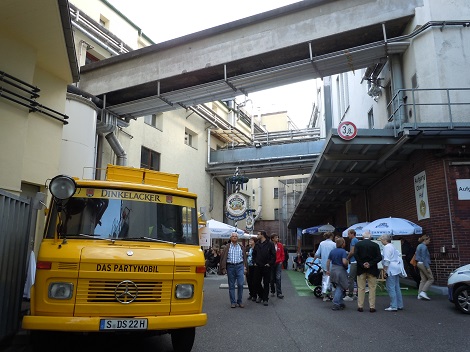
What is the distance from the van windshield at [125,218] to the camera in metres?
5.51

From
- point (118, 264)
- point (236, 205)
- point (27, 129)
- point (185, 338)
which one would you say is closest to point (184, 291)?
point (185, 338)

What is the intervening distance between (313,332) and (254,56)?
33.3 feet

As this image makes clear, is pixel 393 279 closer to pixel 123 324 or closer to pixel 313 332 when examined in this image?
pixel 313 332

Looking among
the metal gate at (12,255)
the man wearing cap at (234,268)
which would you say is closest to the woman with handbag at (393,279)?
the man wearing cap at (234,268)

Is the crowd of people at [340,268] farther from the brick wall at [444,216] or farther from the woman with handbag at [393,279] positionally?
the brick wall at [444,216]

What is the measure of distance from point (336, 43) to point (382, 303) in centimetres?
861

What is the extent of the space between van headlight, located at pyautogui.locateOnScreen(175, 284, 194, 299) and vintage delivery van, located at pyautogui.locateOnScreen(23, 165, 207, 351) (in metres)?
0.01

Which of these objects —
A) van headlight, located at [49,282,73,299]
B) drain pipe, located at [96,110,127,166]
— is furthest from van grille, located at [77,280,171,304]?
drain pipe, located at [96,110,127,166]

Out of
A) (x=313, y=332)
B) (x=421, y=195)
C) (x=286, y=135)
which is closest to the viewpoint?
(x=313, y=332)

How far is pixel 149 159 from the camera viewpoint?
2145 centimetres

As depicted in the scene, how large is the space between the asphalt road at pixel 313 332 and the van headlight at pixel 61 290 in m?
0.78

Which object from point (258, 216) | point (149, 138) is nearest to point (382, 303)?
point (149, 138)

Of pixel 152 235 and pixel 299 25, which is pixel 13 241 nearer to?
pixel 152 235

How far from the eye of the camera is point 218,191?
96.1 feet
